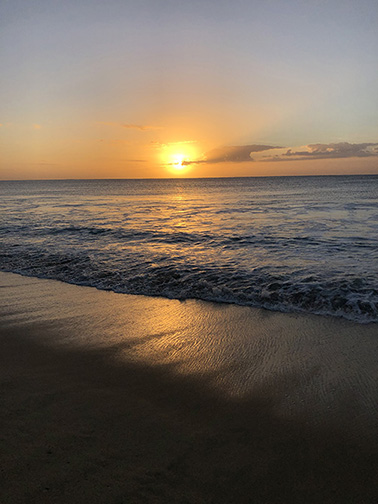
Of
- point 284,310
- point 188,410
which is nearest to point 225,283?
point 284,310

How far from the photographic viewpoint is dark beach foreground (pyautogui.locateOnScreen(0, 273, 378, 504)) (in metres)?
2.30

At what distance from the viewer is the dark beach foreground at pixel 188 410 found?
7.56 ft

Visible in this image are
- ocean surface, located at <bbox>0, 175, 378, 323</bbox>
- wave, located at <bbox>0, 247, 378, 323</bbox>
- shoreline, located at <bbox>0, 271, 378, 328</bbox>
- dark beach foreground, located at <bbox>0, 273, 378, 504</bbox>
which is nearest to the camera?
dark beach foreground, located at <bbox>0, 273, 378, 504</bbox>

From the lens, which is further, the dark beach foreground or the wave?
the wave

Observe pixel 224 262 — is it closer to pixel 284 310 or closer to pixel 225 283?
pixel 225 283

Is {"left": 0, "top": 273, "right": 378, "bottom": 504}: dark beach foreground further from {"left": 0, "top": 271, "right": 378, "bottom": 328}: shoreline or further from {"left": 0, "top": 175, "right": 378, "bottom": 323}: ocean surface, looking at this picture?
{"left": 0, "top": 175, "right": 378, "bottom": 323}: ocean surface

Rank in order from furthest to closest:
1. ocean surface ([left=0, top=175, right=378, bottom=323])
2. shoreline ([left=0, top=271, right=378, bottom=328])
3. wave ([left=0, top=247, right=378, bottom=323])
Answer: ocean surface ([left=0, top=175, right=378, bottom=323]) → wave ([left=0, top=247, right=378, bottom=323]) → shoreline ([left=0, top=271, right=378, bottom=328])

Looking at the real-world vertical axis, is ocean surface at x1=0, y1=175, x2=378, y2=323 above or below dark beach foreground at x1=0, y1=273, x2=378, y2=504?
above

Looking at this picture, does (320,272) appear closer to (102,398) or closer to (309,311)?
(309,311)

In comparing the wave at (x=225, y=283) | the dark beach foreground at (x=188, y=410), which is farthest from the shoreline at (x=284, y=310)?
the dark beach foreground at (x=188, y=410)

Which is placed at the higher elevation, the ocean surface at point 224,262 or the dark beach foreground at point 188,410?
the ocean surface at point 224,262

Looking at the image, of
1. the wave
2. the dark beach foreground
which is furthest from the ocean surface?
the dark beach foreground

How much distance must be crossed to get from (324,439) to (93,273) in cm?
676

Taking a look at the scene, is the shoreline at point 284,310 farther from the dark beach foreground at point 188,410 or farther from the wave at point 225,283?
the dark beach foreground at point 188,410
